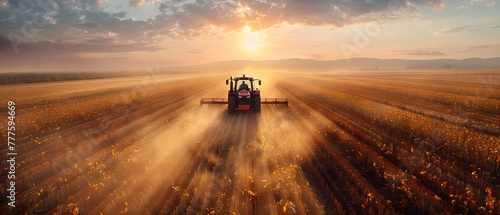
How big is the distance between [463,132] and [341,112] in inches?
282

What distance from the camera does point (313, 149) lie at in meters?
10.2

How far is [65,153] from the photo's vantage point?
10312mm

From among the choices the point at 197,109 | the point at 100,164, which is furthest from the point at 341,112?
the point at 100,164

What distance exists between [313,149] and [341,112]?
928cm

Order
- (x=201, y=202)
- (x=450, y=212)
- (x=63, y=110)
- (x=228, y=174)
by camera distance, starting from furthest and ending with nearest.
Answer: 1. (x=63, y=110)
2. (x=228, y=174)
3. (x=201, y=202)
4. (x=450, y=212)

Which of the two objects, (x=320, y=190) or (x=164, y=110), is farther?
(x=164, y=110)

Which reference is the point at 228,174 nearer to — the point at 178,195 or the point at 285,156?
the point at 178,195

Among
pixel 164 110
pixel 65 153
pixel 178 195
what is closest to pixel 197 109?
pixel 164 110

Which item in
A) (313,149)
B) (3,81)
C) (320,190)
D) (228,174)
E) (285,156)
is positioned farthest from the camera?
(3,81)

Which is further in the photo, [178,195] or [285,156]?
[285,156]

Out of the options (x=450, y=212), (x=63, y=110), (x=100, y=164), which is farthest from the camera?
(x=63, y=110)

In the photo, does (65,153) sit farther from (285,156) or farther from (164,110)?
(164,110)

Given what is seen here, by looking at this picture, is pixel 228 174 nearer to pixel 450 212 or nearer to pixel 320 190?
pixel 320 190

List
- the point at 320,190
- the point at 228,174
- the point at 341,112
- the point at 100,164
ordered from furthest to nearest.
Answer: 1. the point at 341,112
2. the point at 100,164
3. the point at 228,174
4. the point at 320,190
